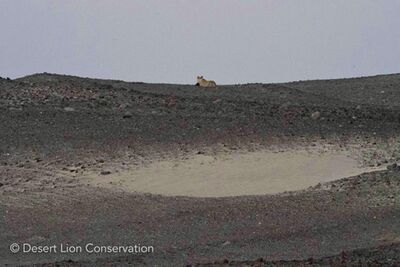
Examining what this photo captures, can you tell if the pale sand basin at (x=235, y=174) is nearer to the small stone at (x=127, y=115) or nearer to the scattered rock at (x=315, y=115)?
the scattered rock at (x=315, y=115)

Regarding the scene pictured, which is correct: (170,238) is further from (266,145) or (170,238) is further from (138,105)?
(138,105)

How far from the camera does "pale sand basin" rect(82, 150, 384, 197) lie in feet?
48.2

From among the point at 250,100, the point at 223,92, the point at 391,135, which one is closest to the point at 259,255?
the point at 391,135

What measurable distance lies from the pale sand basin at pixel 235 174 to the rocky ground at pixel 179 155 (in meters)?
0.45

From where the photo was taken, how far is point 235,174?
15562mm

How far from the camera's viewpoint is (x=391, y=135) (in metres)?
18.1

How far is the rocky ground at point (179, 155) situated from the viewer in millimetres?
10852

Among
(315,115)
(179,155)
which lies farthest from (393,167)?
(315,115)

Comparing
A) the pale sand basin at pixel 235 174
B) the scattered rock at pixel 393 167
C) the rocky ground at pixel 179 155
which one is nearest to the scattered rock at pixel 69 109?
the rocky ground at pixel 179 155

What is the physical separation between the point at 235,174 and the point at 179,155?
1.26 m

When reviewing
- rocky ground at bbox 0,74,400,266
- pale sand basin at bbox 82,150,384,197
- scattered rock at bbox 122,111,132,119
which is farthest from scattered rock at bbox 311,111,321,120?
scattered rock at bbox 122,111,132,119

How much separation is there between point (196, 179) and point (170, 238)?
3833 mm

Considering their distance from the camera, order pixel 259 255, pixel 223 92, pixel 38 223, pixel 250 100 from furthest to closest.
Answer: pixel 223 92 → pixel 250 100 → pixel 38 223 → pixel 259 255

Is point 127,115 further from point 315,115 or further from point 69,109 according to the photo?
point 315,115
